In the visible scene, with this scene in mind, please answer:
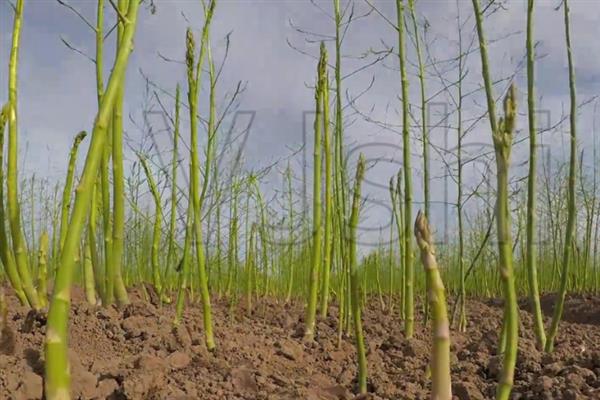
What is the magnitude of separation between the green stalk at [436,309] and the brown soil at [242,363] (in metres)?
0.51

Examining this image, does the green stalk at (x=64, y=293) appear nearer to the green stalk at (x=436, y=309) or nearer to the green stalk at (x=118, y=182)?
the green stalk at (x=436, y=309)

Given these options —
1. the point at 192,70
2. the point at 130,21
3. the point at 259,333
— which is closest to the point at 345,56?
the point at 192,70

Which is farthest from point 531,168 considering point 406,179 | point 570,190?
point 406,179

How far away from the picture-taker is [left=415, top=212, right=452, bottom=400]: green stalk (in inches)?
44.0

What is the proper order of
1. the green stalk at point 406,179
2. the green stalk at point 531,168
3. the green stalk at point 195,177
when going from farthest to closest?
the green stalk at point 406,179
the green stalk at point 195,177
the green stalk at point 531,168

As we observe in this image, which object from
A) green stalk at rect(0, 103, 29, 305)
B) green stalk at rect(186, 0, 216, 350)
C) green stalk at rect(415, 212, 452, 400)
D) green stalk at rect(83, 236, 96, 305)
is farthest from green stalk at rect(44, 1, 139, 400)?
green stalk at rect(83, 236, 96, 305)

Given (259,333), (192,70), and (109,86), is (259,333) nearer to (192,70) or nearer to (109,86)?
(192,70)

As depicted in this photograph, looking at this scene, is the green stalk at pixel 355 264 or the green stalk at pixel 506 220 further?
the green stalk at pixel 355 264

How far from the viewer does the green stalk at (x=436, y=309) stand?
44.0 inches

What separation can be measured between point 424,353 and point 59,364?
64.1 inches

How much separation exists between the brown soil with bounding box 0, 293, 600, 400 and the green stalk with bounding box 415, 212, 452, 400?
1.66 feet

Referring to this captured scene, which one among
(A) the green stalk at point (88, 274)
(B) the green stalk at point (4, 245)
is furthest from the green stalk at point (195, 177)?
(A) the green stalk at point (88, 274)

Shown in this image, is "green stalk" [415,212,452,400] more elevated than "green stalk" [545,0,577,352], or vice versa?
"green stalk" [545,0,577,352]

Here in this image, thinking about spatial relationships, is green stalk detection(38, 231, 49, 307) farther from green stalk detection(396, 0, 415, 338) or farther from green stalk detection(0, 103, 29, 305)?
green stalk detection(396, 0, 415, 338)
